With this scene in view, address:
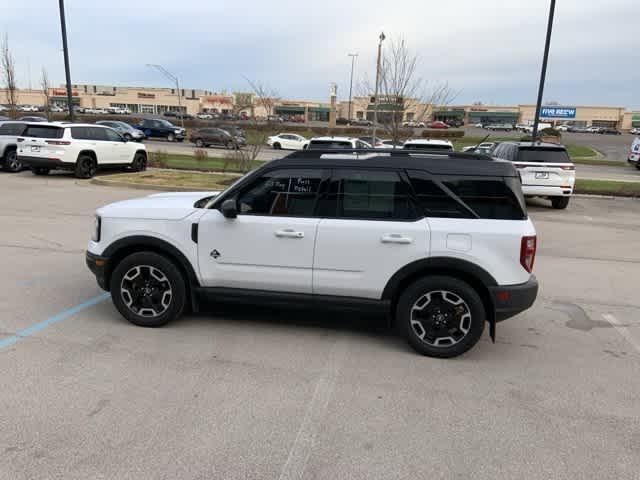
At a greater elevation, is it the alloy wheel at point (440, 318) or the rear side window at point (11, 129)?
the rear side window at point (11, 129)

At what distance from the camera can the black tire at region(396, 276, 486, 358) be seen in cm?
406

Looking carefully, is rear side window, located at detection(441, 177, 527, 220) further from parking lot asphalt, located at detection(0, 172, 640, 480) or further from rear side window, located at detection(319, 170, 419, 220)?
parking lot asphalt, located at detection(0, 172, 640, 480)

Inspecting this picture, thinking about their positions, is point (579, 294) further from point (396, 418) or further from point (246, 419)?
point (246, 419)

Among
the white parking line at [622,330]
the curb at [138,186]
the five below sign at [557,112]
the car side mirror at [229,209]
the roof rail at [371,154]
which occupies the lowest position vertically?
the white parking line at [622,330]

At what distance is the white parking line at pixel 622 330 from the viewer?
468 cm

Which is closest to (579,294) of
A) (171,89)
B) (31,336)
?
(31,336)

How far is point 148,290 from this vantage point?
464cm

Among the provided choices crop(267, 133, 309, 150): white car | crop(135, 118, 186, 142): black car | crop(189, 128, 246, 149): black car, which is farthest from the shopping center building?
crop(189, 128, 246, 149): black car

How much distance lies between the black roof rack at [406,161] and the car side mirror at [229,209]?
50 centimetres

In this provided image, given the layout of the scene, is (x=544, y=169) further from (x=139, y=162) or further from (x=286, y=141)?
(x=286, y=141)

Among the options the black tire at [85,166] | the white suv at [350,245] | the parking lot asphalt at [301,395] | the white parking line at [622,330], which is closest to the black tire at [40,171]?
the black tire at [85,166]

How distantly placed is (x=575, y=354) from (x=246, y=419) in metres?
3.05

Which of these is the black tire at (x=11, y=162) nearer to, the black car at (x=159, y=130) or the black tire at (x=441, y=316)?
the black tire at (x=441, y=316)

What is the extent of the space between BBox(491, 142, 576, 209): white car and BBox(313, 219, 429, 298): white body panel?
9572mm
